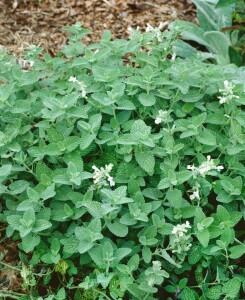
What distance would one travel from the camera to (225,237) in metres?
2.37

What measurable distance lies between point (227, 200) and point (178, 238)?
0.36 m

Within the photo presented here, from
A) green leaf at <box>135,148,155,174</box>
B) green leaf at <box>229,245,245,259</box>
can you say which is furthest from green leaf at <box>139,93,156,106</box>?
green leaf at <box>229,245,245,259</box>

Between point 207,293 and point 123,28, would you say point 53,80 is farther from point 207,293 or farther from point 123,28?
point 207,293

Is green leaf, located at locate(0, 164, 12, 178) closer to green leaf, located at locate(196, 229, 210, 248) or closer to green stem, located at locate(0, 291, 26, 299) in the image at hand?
green stem, located at locate(0, 291, 26, 299)

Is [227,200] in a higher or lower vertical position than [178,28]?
lower

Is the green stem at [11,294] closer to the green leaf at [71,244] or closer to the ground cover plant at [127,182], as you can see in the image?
the ground cover plant at [127,182]

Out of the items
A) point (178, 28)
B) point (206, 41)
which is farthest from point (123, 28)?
point (178, 28)

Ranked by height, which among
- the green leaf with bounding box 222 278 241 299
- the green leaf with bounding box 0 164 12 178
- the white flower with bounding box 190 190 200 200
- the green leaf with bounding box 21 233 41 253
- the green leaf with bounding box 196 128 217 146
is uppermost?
the green leaf with bounding box 196 128 217 146

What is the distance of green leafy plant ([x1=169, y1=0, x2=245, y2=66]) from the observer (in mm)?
3740

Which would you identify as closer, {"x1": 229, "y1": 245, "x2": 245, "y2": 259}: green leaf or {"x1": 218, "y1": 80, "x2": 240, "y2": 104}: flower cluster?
{"x1": 229, "y1": 245, "x2": 245, "y2": 259}: green leaf

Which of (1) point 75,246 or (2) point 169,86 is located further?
(2) point 169,86

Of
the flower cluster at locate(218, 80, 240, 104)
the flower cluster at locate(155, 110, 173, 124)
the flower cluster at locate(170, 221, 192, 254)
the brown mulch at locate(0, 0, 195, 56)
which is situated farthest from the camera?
the brown mulch at locate(0, 0, 195, 56)

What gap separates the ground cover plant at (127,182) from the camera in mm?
2357

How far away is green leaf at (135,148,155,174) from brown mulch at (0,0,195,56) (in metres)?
1.71
